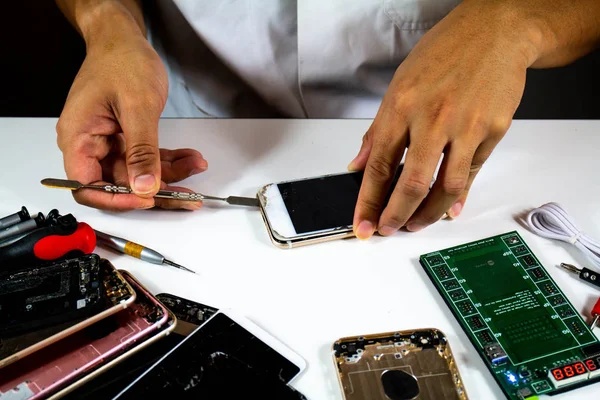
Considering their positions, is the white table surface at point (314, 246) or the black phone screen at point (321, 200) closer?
the white table surface at point (314, 246)

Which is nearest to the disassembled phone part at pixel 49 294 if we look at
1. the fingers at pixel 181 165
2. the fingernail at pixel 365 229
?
the fingers at pixel 181 165

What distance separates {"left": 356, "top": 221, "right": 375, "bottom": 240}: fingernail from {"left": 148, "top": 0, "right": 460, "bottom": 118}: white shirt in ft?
1.42

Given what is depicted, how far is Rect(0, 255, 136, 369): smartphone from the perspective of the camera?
674 mm

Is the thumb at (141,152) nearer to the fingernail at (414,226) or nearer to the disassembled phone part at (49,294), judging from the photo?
the disassembled phone part at (49,294)

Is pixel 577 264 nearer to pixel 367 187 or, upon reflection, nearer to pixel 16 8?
pixel 367 187

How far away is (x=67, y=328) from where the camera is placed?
0.70m

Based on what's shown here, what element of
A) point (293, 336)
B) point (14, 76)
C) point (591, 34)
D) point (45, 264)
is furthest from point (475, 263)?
point (14, 76)

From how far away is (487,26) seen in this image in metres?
0.88

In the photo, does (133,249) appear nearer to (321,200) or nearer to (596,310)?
→ (321,200)

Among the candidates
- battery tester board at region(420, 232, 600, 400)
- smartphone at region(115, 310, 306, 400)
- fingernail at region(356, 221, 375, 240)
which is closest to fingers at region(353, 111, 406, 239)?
fingernail at region(356, 221, 375, 240)

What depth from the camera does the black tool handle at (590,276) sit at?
84 cm

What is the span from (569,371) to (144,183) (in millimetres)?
673

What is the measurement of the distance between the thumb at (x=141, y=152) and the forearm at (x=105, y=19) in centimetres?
20

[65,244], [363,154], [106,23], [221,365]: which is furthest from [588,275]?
[106,23]
